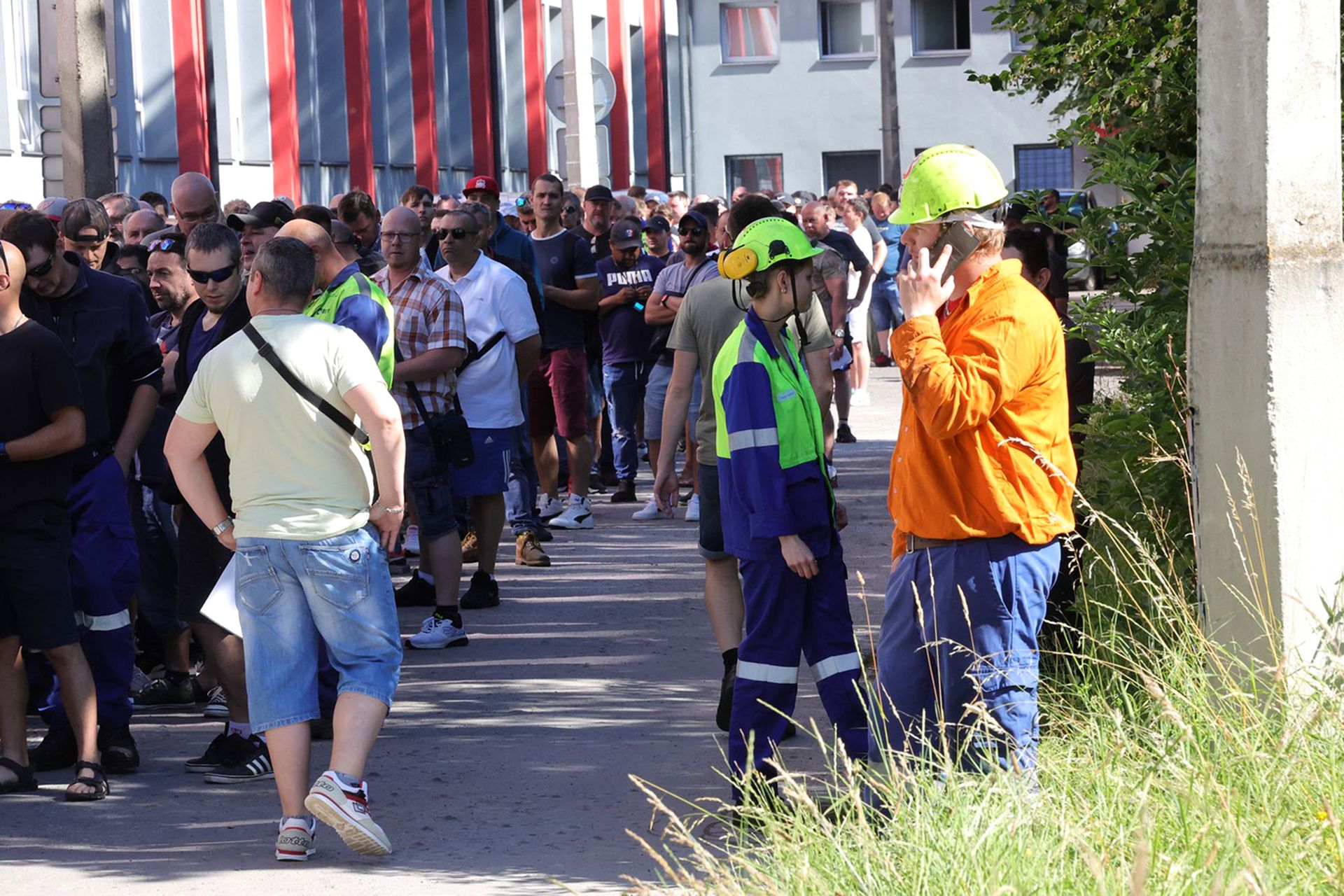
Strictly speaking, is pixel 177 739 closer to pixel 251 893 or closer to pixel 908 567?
pixel 251 893

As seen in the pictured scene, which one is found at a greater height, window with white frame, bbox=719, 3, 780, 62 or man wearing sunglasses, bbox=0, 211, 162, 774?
window with white frame, bbox=719, 3, 780, 62

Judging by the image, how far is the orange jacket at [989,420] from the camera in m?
4.61

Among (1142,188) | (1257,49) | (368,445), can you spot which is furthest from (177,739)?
Answer: (1257,49)

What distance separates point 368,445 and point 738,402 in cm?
126

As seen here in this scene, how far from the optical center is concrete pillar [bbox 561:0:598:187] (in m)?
18.0

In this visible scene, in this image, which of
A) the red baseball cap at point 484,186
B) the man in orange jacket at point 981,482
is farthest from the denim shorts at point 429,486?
the red baseball cap at point 484,186

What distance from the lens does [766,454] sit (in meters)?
6.05

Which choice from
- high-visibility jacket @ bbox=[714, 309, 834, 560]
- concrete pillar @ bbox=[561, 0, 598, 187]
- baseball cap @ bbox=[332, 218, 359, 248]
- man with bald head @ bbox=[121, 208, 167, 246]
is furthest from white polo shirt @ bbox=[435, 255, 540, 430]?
concrete pillar @ bbox=[561, 0, 598, 187]

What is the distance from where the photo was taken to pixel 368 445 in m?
6.41

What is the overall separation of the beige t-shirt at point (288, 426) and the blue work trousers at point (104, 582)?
136 cm

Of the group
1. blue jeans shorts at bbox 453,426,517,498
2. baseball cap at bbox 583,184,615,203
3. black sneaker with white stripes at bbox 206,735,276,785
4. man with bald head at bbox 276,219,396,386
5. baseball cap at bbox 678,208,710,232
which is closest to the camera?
black sneaker with white stripes at bbox 206,735,276,785

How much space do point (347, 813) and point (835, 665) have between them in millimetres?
1610

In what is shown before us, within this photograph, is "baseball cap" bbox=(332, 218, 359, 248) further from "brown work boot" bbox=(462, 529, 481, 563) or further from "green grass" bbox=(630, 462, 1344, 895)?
"green grass" bbox=(630, 462, 1344, 895)

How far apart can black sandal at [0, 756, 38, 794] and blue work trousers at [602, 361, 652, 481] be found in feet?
23.1
